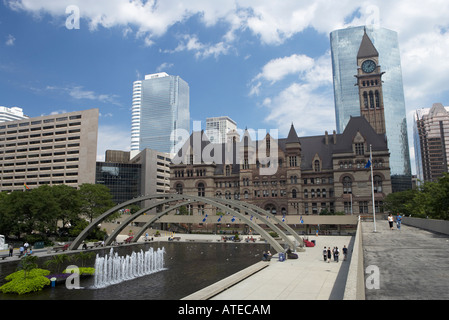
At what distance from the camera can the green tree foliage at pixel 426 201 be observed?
4042 centimetres

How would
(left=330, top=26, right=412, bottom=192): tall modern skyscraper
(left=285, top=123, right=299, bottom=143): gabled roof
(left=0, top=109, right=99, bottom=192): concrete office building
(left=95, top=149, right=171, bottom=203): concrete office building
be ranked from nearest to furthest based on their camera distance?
1. (left=285, top=123, right=299, bottom=143): gabled roof
2. (left=0, top=109, right=99, bottom=192): concrete office building
3. (left=95, top=149, right=171, bottom=203): concrete office building
4. (left=330, top=26, right=412, bottom=192): tall modern skyscraper

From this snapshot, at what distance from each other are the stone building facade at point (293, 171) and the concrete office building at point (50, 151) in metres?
36.7

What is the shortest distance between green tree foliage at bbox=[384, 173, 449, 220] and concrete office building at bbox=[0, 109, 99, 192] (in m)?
89.6

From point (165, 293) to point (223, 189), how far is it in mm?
72552

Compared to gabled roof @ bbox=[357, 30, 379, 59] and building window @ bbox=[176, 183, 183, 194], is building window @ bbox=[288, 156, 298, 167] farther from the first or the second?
gabled roof @ bbox=[357, 30, 379, 59]

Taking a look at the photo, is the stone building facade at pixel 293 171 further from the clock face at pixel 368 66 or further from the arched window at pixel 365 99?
the clock face at pixel 368 66

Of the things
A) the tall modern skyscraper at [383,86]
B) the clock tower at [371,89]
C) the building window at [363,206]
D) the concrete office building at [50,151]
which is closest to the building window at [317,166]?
the building window at [363,206]

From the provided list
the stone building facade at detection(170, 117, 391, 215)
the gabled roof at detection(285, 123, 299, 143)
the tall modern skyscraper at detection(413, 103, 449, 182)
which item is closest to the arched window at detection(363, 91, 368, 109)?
the stone building facade at detection(170, 117, 391, 215)

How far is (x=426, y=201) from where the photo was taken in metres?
54.6

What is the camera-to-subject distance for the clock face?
112 meters

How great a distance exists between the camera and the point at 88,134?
115m

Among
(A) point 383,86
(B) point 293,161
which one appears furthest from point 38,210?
(A) point 383,86

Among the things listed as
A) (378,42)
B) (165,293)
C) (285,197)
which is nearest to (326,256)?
(165,293)
